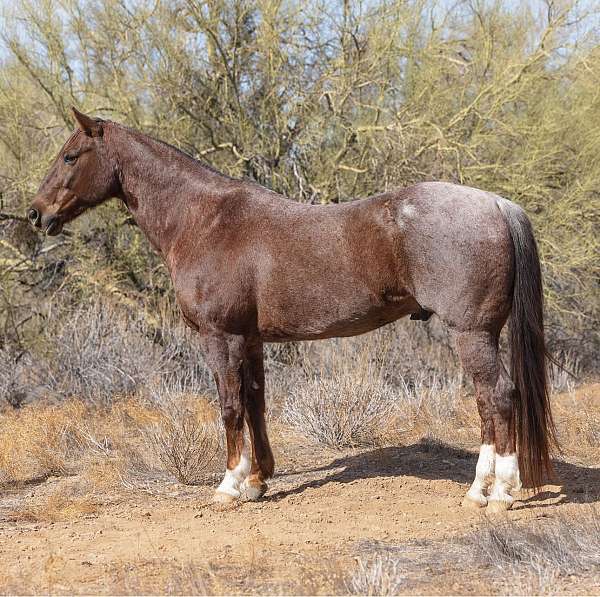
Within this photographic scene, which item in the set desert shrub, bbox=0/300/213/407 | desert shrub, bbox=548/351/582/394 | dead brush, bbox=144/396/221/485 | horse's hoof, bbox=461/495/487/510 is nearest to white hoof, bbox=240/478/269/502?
dead brush, bbox=144/396/221/485

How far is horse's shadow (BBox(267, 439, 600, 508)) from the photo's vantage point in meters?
5.51

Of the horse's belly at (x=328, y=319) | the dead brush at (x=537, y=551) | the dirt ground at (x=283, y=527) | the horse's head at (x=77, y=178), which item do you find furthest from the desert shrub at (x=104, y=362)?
the dead brush at (x=537, y=551)

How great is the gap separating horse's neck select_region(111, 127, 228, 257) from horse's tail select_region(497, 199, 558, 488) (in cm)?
212

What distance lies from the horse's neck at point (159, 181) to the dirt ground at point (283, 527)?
1900 millimetres

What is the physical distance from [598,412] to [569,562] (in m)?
4.72

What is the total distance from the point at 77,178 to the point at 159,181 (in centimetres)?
58

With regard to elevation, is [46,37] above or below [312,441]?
above

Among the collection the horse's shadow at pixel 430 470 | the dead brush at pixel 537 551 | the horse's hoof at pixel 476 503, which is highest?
the dead brush at pixel 537 551

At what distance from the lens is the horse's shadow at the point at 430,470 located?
5508mm

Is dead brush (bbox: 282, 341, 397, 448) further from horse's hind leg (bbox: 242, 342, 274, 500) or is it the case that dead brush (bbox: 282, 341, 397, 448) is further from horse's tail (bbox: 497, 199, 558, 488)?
horse's tail (bbox: 497, 199, 558, 488)

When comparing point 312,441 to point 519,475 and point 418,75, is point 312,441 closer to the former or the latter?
point 519,475

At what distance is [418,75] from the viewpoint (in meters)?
10.5

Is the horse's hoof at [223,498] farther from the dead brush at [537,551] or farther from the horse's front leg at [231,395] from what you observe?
the dead brush at [537,551]

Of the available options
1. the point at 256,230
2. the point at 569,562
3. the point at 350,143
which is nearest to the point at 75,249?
the point at 350,143
